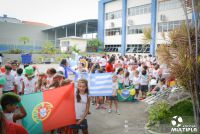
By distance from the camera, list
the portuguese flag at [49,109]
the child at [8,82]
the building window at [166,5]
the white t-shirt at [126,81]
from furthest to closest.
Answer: the building window at [166,5]
the white t-shirt at [126,81]
the child at [8,82]
the portuguese flag at [49,109]

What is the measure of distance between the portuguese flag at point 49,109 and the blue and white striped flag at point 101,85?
3.34 metres

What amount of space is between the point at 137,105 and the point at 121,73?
1497 mm

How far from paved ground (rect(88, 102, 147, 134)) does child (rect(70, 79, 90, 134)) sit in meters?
1.58

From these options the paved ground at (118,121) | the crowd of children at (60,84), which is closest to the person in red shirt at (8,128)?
the crowd of children at (60,84)

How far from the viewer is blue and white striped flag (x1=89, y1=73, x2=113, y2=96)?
805 centimetres

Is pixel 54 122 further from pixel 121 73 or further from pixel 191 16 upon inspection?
pixel 121 73

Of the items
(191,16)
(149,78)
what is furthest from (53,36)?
(191,16)

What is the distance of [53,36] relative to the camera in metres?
56.7

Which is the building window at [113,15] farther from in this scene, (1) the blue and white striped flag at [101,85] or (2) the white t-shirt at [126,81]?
(1) the blue and white striped flag at [101,85]

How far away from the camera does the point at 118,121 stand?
724cm

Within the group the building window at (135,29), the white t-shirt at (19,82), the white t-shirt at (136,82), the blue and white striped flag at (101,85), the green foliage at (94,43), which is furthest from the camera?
the green foliage at (94,43)

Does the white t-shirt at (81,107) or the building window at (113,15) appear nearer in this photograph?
the white t-shirt at (81,107)

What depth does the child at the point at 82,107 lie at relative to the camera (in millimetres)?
4773

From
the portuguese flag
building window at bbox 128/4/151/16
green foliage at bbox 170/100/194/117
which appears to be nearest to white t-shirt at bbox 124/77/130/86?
green foliage at bbox 170/100/194/117
